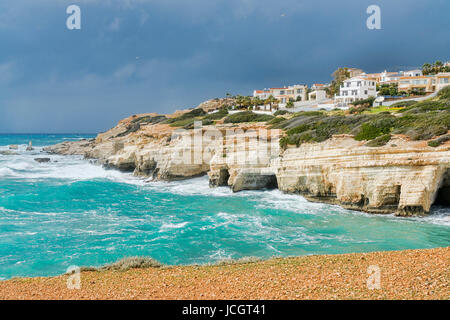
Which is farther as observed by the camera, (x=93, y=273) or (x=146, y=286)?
(x=93, y=273)

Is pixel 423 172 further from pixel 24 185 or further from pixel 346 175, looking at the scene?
pixel 24 185

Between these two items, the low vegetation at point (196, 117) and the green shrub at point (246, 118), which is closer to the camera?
the green shrub at point (246, 118)

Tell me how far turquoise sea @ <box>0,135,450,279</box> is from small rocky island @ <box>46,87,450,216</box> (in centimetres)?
120

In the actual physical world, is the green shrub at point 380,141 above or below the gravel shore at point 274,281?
above

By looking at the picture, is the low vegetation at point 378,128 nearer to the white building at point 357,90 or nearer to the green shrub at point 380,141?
the green shrub at point 380,141

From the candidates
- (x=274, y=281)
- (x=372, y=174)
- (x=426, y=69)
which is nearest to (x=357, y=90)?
(x=426, y=69)

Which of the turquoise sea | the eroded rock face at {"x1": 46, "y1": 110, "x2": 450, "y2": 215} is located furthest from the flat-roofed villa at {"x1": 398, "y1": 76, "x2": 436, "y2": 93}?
the turquoise sea

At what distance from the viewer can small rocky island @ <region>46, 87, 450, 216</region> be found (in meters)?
19.9

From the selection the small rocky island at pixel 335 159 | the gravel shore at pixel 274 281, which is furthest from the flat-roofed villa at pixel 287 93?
the gravel shore at pixel 274 281

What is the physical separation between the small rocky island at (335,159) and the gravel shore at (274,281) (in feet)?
29.2

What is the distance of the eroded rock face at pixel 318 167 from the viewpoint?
778 inches

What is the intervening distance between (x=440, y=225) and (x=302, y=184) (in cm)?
987

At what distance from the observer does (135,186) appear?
35156mm
